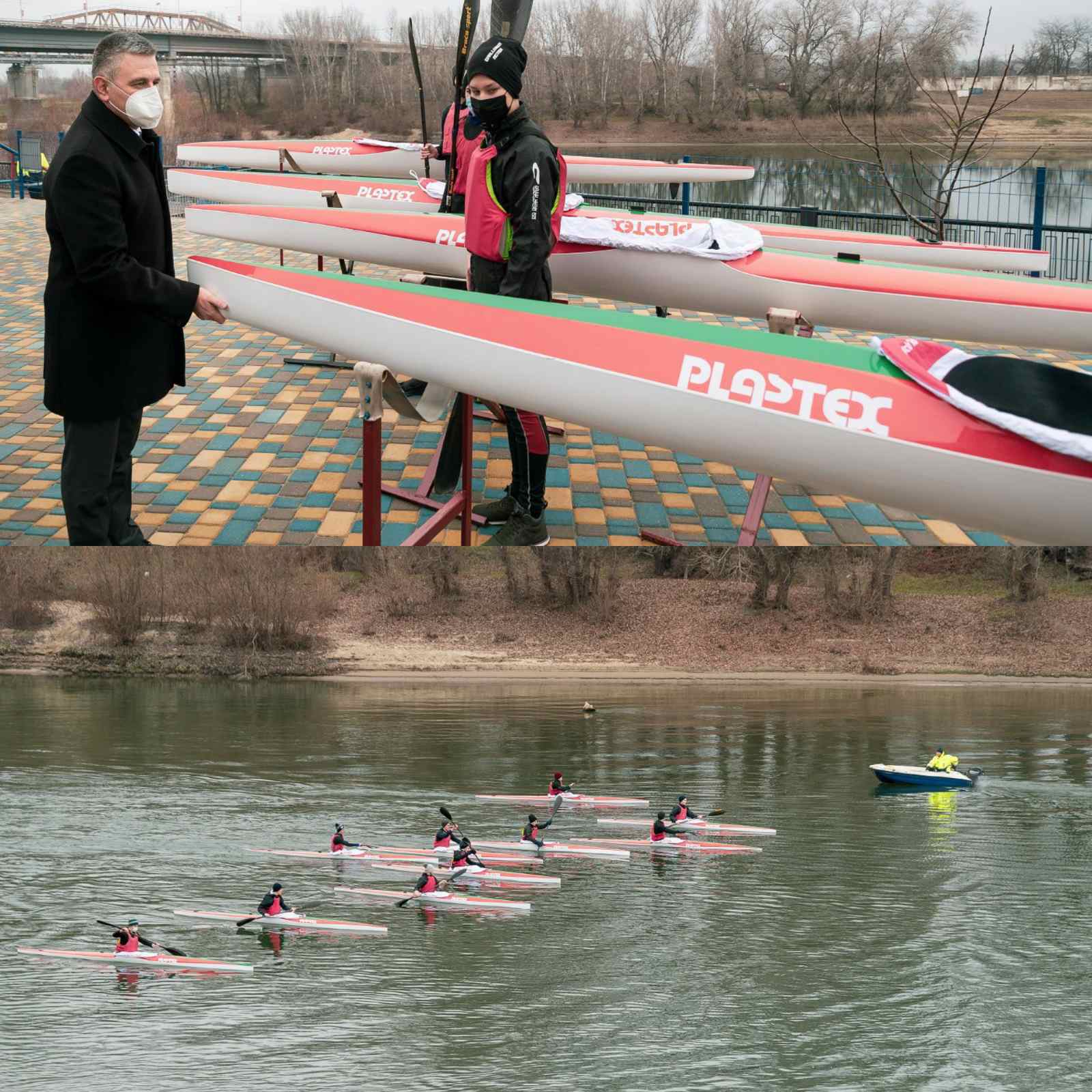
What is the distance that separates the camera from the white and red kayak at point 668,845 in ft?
29.5

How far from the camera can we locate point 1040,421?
1.72 metres

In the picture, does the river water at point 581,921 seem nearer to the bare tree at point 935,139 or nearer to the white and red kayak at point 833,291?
the bare tree at point 935,139

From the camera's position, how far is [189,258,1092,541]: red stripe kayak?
1.76 m

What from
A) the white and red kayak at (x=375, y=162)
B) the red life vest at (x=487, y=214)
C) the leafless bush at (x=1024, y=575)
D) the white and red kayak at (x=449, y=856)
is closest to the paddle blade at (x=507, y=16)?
the red life vest at (x=487, y=214)

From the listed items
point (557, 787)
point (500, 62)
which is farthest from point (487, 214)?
point (557, 787)

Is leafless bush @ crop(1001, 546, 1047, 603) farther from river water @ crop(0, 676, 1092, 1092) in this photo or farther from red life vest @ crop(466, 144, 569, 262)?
red life vest @ crop(466, 144, 569, 262)

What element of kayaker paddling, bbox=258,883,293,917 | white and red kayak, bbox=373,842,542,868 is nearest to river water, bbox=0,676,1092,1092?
white and red kayak, bbox=373,842,542,868

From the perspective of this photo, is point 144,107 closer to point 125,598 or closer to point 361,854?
point 361,854

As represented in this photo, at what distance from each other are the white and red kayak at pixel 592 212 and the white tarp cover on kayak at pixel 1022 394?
61.3 inches

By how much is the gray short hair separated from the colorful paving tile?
4.03 ft

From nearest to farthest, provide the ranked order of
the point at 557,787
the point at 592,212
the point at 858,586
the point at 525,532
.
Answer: the point at 525,532 < the point at 592,212 < the point at 557,787 < the point at 858,586

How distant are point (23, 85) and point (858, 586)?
28.5ft

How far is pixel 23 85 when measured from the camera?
7.47 meters

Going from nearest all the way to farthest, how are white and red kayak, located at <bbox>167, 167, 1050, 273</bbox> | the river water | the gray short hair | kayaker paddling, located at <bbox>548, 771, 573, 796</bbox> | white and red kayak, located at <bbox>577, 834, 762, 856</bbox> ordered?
the gray short hair, white and red kayak, located at <bbox>167, 167, 1050, 273</bbox>, kayaker paddling, located at <bbox>548, 771, 573, 796</bbox>, white and red kayak, located at <bbox>577, 834, 762, 856</bbox>, the river water
